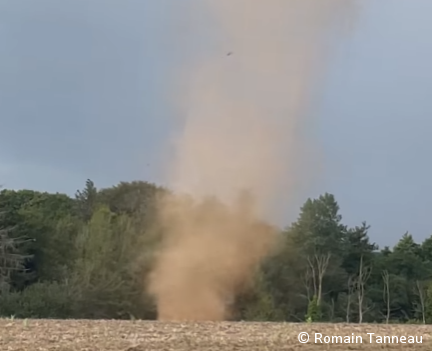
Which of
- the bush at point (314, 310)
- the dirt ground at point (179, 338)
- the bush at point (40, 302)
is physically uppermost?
the bush at point (314, 310)

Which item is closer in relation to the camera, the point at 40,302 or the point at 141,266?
the point at 141,266

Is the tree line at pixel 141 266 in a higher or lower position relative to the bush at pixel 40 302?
higher

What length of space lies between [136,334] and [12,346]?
10.7 ft

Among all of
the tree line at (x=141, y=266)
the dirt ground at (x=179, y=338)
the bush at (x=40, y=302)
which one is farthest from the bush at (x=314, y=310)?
the dirt ground at (x=179, y=338)

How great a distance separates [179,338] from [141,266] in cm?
1796

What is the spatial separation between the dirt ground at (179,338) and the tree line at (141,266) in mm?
10251

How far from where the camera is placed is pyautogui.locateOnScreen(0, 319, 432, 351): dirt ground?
16.0 meters

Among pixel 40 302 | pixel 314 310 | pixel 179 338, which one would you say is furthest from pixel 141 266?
pixel 179 338

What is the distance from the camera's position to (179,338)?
57.4 ft

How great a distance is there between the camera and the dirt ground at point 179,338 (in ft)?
52.4

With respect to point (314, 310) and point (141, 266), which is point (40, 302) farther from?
point (314, 310)

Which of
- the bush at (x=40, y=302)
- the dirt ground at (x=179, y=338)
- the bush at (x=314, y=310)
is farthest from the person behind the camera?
the bush at (x=314, y=310)

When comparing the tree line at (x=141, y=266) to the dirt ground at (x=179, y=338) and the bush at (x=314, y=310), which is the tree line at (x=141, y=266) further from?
the dirt ground at (x=179, y=338)

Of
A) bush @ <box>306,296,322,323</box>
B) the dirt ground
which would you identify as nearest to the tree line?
bush @ <box>306,296,322,323</box>
